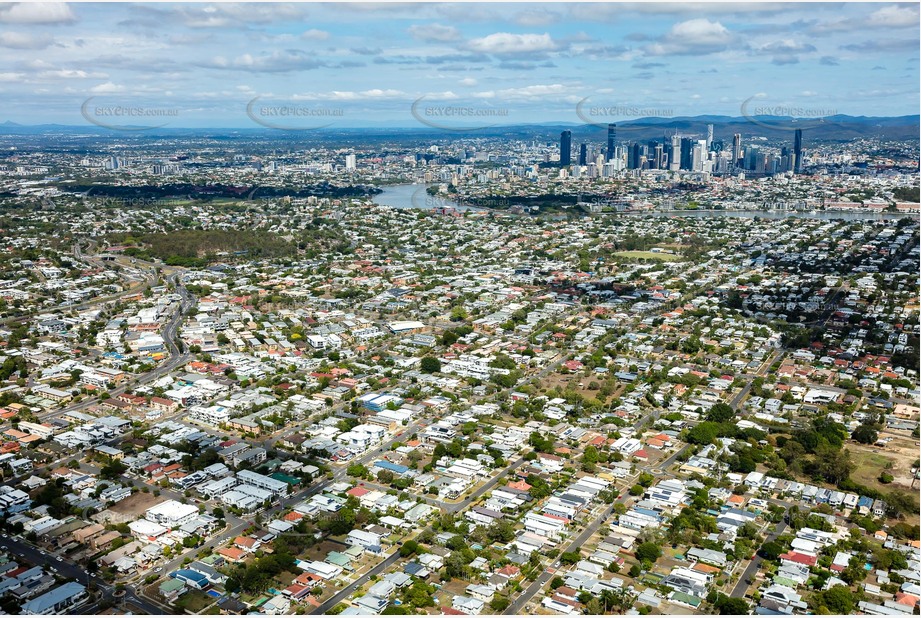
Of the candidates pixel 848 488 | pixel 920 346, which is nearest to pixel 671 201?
pixel 920 346

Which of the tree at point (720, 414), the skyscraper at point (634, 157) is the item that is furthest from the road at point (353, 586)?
the skyscraper at point (634, 157)

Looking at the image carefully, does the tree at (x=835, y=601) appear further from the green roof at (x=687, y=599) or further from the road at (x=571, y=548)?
the road at (x=571, y=548)

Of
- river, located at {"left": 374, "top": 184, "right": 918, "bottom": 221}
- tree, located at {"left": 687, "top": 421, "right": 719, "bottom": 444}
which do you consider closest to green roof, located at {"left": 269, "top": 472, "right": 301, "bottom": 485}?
tree, located at {"left": 687, "top": 421, "right": 719, "bottom": 444}

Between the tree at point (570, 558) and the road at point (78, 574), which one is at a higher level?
the tree at point (570, 558)

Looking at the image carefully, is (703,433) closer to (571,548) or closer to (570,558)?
(571,548)

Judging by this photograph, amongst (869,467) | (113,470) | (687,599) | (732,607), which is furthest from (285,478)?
(869,467)

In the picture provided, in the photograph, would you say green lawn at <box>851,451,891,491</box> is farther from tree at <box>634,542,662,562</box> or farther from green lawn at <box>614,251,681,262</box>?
green lawn at <box>614,251,681,262</box>
